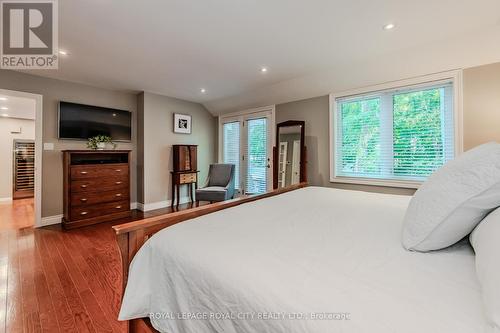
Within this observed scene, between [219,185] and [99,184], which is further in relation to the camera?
[219,185]

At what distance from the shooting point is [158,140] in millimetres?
4586

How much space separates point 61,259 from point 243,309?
2.71 metres

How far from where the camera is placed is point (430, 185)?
0.96 m

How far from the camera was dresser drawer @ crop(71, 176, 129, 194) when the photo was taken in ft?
11.4

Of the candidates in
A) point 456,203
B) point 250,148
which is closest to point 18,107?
point 250,148

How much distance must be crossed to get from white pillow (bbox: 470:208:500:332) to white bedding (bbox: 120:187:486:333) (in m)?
0.05

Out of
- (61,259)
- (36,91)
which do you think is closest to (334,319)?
(61,259)

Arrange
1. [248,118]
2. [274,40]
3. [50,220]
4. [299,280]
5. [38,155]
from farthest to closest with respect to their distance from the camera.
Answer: [248,118] → [50,220] → [38,155] → [274,40] → [299,280]

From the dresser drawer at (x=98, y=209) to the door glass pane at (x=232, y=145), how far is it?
2.34m

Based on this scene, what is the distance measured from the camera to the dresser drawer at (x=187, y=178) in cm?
470

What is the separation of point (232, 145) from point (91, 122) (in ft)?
9.21

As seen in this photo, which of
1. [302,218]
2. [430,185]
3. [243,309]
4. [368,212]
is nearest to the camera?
[243,309]

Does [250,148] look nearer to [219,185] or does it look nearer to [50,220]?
[219,185]

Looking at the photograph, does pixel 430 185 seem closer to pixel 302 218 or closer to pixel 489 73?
pixel 302 218
